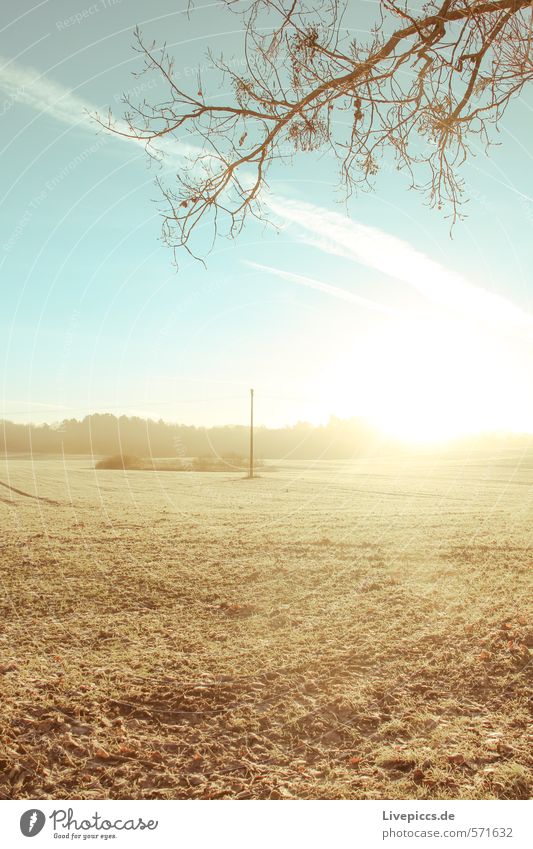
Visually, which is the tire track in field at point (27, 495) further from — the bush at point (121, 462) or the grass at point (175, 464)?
the bush at point (121, 462)

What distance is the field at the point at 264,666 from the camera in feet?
11.7

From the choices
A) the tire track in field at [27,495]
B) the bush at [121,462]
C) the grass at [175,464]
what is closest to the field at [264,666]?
the tire track in field at [27,495]

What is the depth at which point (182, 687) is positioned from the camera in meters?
4.75

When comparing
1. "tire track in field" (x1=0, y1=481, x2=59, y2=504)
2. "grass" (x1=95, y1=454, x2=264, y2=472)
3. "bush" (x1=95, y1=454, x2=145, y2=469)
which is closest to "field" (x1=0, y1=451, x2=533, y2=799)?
"tire track in field" (x1=0, y1=481, x2=59, y2=504)

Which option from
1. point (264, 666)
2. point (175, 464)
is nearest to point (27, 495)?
point (264, 666)

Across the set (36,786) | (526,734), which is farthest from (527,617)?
(36,786)

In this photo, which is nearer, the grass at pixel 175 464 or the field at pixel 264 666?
the field at pixel 264 666

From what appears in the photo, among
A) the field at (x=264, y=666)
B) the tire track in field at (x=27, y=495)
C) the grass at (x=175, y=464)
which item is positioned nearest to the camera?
the field at (x=264, y=666)

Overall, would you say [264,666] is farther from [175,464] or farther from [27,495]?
[175,464]

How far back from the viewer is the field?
3.57 m

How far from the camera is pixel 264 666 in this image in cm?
521

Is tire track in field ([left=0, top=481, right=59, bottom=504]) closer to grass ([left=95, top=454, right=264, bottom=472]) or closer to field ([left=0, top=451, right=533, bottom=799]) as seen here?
field ([left=0, top=451, right=533, bottom=799])

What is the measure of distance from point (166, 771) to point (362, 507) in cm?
1580
